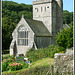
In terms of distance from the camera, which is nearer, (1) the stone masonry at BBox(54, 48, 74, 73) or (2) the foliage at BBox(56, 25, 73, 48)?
(1) the stone masonry at BBox(54, 48, 74, 73)

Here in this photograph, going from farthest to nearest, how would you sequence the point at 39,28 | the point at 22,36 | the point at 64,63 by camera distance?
the point at 39,28
the point at 22,36
the point at 64,63

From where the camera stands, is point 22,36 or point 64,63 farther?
point 22,36

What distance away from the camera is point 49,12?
27.6m

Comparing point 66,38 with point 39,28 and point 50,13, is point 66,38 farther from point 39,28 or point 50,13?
point 50,13

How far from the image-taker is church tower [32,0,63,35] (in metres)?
27.6

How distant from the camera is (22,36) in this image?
83.1 feet

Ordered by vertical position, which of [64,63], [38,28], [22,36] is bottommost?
[64,63]

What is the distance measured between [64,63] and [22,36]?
17.5 metres

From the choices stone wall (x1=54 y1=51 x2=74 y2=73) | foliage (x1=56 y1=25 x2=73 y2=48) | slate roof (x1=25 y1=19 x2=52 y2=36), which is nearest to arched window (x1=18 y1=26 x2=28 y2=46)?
slate roof (x1=25 y1=19 x2=52 y2=36)

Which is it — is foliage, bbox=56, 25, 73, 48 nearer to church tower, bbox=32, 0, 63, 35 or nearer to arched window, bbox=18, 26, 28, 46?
arched window, bbox=18, 26, 28, 46

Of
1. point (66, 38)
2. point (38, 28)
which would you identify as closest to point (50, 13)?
point (38, 28)

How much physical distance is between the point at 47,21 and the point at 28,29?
4.99 meters

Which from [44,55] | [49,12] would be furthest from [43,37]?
[44,55]

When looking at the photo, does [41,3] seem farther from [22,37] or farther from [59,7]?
[22,37]
